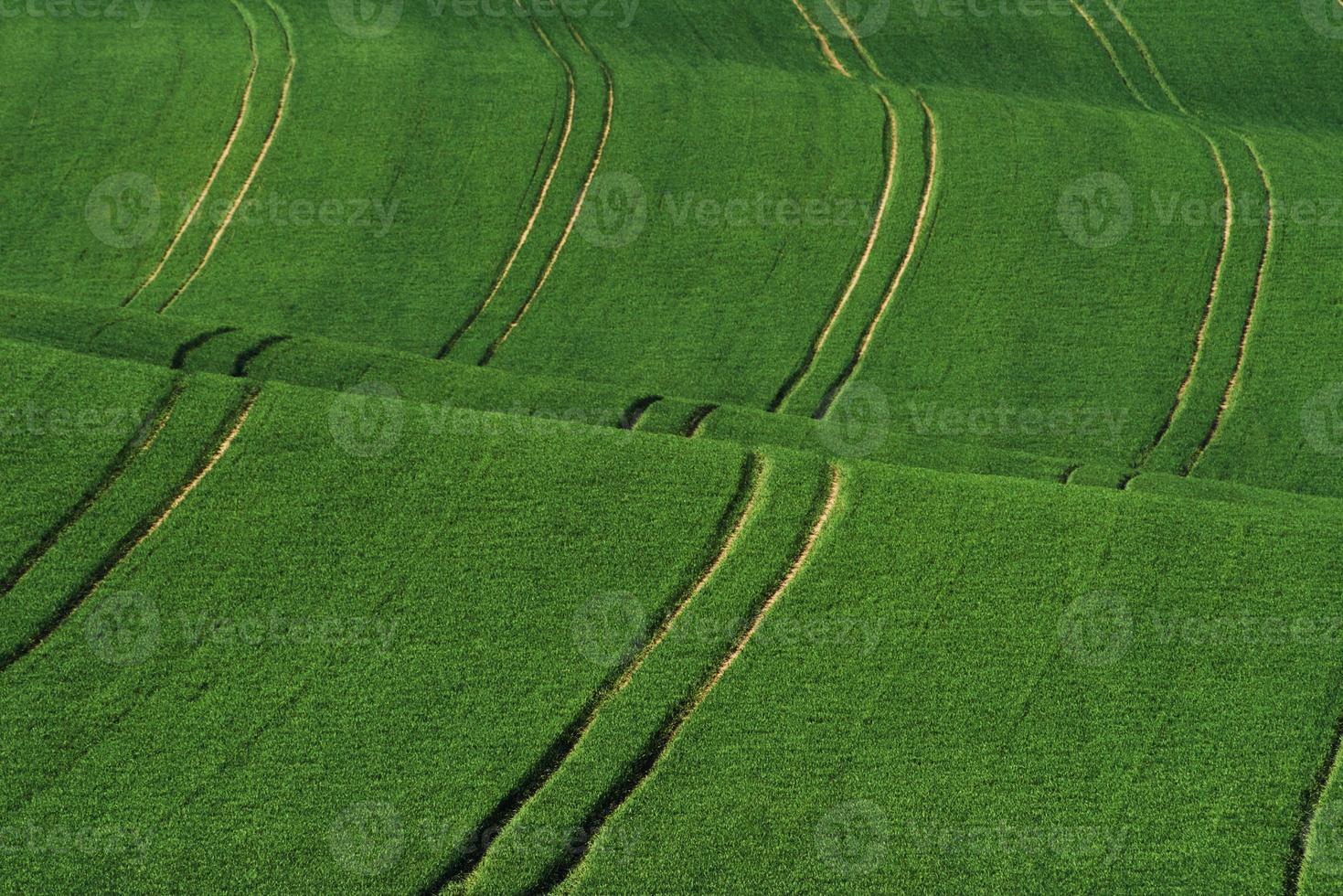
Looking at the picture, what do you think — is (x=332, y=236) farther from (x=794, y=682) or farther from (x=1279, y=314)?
(x=1279, y=314)

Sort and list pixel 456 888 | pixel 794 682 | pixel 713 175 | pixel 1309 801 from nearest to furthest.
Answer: pixel 456 888, pixel 1309 801, pixel 794 682, pixel 713 175

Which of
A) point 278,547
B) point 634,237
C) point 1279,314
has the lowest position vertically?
point 1279,314

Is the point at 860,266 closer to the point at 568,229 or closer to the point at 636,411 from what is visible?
the point at 568,229

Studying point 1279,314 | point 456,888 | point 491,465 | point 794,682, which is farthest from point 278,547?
point 1279,314

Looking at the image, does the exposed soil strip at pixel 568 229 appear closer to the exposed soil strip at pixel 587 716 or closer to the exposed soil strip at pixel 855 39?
the exposed soil strip at pixel 855 39

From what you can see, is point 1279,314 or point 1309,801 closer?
point 1309,801

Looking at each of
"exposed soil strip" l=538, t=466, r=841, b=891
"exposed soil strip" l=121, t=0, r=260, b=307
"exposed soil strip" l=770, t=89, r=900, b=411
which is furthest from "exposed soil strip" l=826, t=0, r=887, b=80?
"exposed soil strip" l=538, t=466, r=841, b=891
